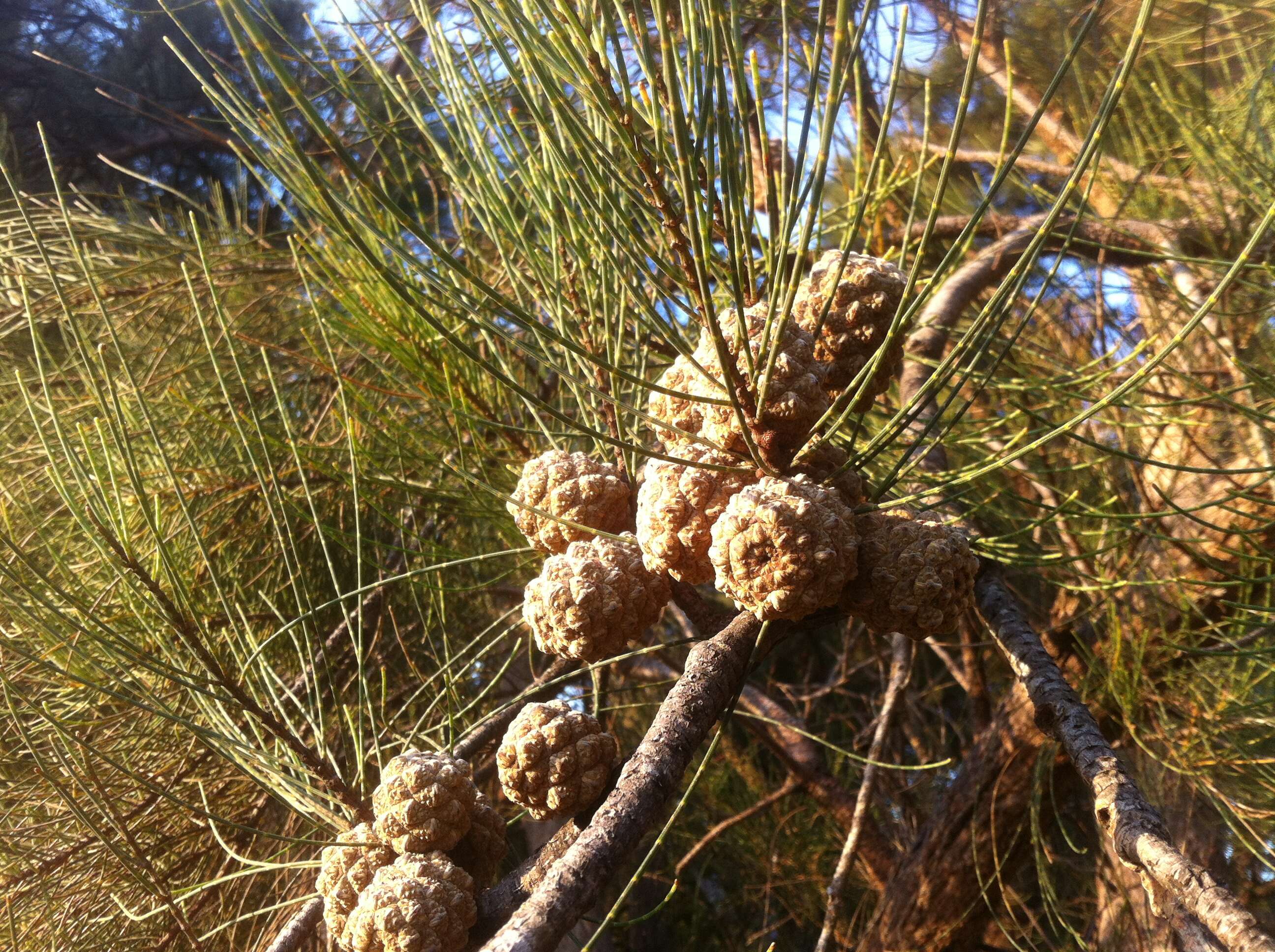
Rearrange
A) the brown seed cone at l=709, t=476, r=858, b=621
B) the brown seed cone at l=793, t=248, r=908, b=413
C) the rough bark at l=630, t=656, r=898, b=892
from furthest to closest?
the rough bark at l=630, t=656, r=898, b=892 → the brown seed cone at l=793, t=248, r=908, b=413 → the brown seed cone at l=709, t=476, r=858, b=621

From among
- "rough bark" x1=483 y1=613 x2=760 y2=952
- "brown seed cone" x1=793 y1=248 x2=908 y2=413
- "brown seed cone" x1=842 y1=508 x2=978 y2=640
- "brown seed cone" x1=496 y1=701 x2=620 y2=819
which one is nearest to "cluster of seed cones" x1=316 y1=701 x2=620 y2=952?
"brown seed cone" x1=496 y1=701 x2=620 y2=819

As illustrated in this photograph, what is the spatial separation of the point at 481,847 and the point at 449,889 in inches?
3.7

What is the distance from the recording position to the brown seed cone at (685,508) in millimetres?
615

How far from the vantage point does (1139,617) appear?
1597 mm

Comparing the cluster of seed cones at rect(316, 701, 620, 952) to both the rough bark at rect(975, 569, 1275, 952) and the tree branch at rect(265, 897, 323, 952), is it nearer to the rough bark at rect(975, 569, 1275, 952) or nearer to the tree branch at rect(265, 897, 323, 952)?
the tree branch at rect(265, 897, 323, 952)

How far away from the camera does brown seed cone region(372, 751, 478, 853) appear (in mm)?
646

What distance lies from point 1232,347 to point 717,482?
1.34 metres

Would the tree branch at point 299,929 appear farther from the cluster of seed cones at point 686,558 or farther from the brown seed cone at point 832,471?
the brown seed cone at point 832,471

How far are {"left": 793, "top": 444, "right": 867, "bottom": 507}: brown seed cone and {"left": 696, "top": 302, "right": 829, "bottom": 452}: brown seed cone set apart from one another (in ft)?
0.05

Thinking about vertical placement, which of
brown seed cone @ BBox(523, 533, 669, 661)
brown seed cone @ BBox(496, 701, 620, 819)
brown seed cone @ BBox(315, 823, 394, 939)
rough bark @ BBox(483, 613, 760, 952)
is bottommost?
brown seed cone @ BBox(315, 823, 394, 939)

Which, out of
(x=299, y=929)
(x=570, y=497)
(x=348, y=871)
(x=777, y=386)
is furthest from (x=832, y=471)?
(x=299, y=929)

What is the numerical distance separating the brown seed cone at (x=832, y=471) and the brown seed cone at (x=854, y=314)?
1.9 inches

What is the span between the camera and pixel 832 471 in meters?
0.67

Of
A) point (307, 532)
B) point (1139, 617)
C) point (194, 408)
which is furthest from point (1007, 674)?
point (194, 408)
